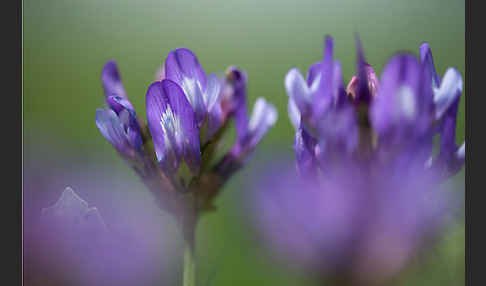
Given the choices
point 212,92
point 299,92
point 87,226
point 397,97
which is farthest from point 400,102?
point 87,226

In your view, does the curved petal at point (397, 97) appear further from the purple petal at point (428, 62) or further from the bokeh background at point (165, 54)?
the bokeh background at point (165, 54)

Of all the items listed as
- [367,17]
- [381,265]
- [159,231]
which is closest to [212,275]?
[159,231]

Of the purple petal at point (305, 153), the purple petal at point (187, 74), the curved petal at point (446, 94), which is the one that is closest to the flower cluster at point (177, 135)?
the purple petal at point (187, 74)

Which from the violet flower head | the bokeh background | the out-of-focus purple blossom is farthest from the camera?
the bokeh background

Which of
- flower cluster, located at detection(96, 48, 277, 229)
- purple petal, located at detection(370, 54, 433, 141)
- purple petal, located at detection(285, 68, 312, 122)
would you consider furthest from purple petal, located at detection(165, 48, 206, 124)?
purple petal, located at detection(370, 54, 433, 141)

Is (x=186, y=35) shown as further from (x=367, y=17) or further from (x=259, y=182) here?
(x=259, y=182)

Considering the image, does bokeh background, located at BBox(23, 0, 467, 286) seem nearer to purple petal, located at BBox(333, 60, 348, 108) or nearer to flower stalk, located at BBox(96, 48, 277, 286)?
flower stalk, located at BBox(96, 48, 277, 286)

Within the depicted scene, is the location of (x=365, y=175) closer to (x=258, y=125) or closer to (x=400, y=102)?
(x=400, y=102)
